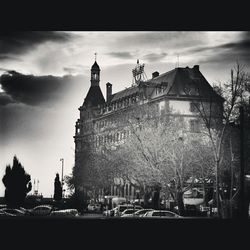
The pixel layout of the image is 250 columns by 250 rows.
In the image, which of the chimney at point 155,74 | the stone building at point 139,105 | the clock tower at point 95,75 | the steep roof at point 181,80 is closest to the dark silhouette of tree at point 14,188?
the stone building at point 139,105

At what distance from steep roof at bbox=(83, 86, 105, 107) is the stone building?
2.72 feet

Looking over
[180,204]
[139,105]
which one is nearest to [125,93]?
[139,105]

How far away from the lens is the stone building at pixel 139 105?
5984 cm

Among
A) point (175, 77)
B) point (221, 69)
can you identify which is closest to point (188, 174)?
point (221, 69)

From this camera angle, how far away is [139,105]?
59.7m

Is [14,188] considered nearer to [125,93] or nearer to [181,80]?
[181,80]

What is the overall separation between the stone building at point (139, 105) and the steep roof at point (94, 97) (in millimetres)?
Answer: 830

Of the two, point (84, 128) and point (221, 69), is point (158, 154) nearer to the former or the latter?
point (221, 69)

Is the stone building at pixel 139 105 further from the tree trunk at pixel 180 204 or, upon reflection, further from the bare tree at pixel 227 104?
the bare tree at pixel 227 104

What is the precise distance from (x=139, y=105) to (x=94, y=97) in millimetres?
32643

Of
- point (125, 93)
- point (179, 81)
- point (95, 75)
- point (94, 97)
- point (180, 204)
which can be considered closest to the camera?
point (180, 204)
